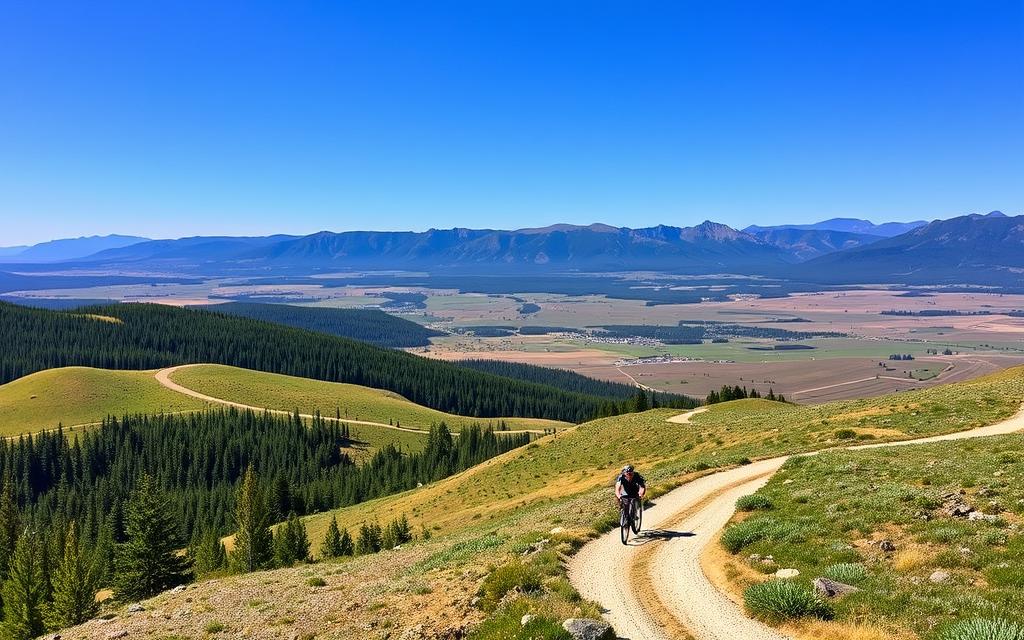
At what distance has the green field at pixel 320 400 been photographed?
17500cm

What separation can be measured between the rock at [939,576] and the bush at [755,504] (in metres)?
8.69

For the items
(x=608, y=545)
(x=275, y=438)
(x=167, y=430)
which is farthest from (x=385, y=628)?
(x=167, y=430)

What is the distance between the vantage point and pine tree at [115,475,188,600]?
Result: 48.7 metres

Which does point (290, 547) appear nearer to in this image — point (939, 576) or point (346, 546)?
point (346, 546)

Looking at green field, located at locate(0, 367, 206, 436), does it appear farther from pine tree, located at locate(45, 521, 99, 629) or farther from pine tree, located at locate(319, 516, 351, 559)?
pine tree, located at locate(45, 521, 99, 629)

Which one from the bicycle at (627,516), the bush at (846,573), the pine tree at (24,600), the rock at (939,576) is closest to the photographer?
the rock at (939,576)

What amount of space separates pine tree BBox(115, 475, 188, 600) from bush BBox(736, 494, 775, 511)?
48120 millimetres

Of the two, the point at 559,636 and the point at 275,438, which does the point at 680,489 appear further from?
the point at 275,438

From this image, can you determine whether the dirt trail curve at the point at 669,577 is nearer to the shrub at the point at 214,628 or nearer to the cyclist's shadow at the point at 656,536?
the cyclist's shadow at the point at 656,536

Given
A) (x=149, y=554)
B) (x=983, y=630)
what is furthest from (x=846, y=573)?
(x=149, y=554)

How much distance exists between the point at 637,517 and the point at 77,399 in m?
193

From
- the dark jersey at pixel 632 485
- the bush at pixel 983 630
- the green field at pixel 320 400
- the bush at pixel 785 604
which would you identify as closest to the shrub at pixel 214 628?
the dark jersey at pixel 632 485

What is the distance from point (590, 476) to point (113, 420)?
142 m

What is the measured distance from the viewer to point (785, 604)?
14000 mm
